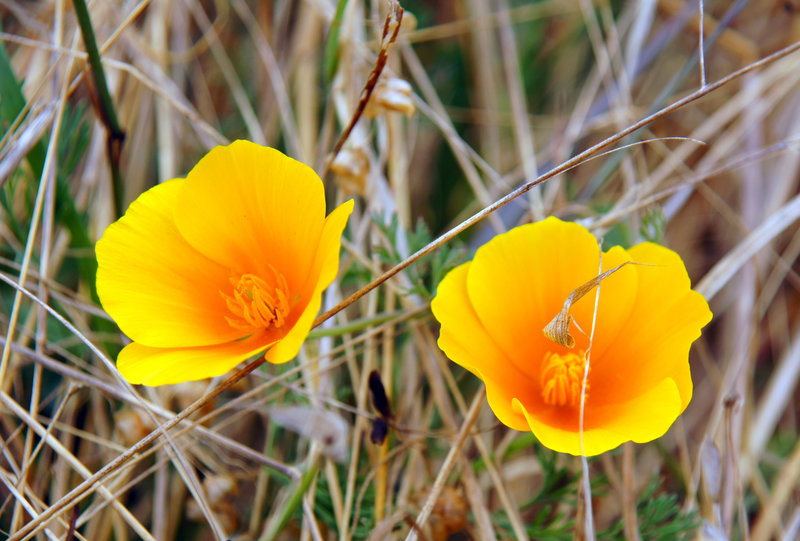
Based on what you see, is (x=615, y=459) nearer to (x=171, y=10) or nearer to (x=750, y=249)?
(x=750, y=249)

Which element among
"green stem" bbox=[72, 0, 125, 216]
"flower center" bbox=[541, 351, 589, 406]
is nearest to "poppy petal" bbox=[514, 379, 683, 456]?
"flower center" bbox=[541, 351, 589, 406]

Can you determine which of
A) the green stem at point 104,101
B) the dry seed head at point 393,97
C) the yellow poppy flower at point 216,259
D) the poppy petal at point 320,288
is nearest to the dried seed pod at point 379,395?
the yellow poppy flower at point 216,259

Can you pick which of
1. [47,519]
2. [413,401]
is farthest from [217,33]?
[47,519]

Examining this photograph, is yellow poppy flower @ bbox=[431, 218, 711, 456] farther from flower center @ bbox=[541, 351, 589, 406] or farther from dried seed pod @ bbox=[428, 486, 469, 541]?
dried seed pod @ bbox=[428, 486, 469, 541]

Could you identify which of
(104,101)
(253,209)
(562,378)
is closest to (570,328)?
(562,378)

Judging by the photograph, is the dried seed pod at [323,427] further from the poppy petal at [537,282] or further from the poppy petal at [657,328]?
the poppy petal at [657,328]

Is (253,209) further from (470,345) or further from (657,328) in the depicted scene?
(657,328)
